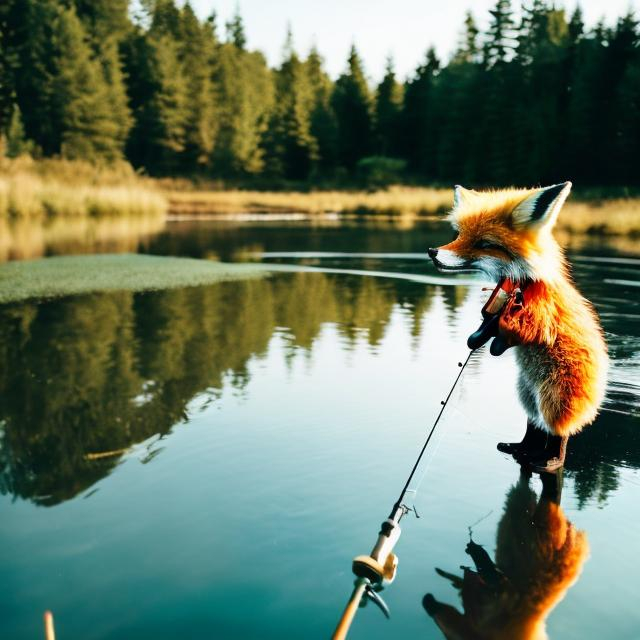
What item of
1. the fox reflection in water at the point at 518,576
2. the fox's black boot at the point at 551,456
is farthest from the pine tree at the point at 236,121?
the fox reflection in water at the point at 518,576

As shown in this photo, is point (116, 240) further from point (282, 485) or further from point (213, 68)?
point (213, 68)

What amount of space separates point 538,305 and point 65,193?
28.8 metres

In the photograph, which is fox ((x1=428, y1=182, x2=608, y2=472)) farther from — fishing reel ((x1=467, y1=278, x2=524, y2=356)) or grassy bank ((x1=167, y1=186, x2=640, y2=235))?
grassy bank ((x1=167, y1=186, x2=640, y2=235))

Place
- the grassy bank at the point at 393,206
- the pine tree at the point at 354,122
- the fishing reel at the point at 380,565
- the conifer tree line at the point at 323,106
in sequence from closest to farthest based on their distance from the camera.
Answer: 1. the fishing reel at the point at 380,565
2. the grassy bank at the point at 393,206
3. the conifer tree line at the point at 323,106
4. the pine tree at the point at 354,122

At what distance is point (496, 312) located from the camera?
382 cm

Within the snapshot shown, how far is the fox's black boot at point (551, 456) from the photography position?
13.5 feet

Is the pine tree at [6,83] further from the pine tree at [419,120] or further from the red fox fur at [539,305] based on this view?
the red fox fur at [539,305]

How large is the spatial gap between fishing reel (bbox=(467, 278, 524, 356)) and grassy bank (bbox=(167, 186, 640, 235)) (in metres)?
22.1

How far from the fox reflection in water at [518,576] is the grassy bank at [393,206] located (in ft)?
74.0

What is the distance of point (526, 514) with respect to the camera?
3.71 metres

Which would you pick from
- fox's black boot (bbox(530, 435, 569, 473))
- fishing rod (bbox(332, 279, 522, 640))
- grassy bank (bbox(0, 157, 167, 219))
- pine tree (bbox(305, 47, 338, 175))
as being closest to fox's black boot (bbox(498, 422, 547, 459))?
fox's black boot (bbox(530, 435, 569, 473))

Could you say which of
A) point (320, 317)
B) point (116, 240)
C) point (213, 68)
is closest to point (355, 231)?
point (116, 240)

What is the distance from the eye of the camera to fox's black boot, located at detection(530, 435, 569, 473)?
412cm

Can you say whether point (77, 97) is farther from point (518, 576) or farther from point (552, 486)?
point (518, 576)
